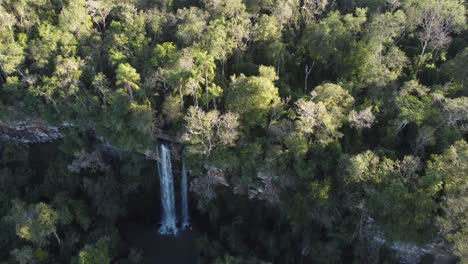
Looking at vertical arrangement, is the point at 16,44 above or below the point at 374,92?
above

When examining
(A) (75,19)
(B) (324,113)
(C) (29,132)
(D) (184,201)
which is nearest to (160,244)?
(D) (184,201)

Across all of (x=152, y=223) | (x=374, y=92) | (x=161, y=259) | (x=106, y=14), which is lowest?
(x=161, y=259)

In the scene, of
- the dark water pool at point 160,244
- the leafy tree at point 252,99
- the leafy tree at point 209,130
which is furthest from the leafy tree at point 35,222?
the leafy tree at point 252,99

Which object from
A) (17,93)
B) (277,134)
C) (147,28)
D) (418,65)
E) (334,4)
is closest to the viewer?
(277,134)

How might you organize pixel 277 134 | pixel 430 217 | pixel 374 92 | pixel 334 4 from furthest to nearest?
pixel 334 4
pixel 374 92
pixel 277 134
pixel 430 217

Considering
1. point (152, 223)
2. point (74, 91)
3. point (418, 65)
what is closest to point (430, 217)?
point (418, 65)

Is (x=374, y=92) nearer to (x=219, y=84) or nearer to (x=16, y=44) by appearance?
(x=219, y=84)

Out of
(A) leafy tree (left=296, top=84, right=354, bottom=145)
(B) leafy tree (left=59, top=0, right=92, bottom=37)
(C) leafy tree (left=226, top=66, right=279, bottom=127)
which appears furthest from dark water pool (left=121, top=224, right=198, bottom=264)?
(B) leafy tree (left=59, top=0, right=92, bottom=37)

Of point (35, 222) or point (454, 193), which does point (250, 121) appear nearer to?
point (454, 193)
